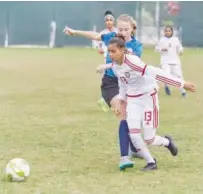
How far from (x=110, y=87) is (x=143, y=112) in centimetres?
186

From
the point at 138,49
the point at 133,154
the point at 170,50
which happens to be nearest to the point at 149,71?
the point at 138,49

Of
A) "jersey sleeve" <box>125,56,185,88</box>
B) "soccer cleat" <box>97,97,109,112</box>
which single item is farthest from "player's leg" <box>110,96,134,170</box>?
"soccer cleat" <box>97,97,109,112</box>

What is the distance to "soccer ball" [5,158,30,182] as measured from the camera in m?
7.19

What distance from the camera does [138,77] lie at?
7770 millimetres

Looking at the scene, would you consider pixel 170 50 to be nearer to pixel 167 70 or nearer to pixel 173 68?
pixel 173 68

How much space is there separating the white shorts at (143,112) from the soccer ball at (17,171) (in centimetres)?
132

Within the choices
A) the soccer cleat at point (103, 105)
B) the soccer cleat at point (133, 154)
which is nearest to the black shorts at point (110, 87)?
the soccer cleat at point (133, 154)

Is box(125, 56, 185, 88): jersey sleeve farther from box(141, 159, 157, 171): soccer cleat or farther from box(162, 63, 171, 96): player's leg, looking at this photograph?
box(162, 63, 171, 96): player's leg

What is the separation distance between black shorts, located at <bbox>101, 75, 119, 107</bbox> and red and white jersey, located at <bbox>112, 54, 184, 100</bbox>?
5.07 feet

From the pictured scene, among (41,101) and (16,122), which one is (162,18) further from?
(16,122)

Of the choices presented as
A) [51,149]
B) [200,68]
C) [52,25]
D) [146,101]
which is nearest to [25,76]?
[200,68]

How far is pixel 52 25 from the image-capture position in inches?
1837

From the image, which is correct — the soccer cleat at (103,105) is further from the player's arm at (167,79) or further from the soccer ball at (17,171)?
the soccer ball at (17,171)

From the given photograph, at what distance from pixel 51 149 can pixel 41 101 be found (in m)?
6.30
